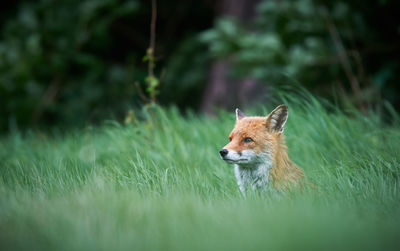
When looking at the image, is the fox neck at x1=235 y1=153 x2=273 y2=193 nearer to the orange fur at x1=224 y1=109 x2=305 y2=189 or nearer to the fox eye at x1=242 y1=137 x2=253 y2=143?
the orange fur at x1=224 y1=109 x2=305 y2=189

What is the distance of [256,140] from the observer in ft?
11.2

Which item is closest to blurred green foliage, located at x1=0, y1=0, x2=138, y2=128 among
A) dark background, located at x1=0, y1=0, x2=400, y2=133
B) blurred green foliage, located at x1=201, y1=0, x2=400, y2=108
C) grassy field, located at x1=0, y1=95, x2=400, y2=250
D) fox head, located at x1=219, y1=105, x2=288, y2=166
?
dark background, located at x1=0, y1=0, x2=400, y2=133

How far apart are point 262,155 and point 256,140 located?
0.50 feet

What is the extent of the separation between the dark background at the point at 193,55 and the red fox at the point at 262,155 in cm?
112

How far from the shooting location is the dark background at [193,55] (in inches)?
273

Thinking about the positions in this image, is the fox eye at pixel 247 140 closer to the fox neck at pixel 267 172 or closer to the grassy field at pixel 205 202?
the fox neck at pixel 267 172

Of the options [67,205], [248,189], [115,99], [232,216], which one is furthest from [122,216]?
[115,99]

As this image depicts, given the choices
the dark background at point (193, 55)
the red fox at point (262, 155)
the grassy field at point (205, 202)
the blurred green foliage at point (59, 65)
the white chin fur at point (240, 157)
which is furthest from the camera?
the blurred green foliage at point (59, 65)

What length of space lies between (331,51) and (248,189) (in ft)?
16.2

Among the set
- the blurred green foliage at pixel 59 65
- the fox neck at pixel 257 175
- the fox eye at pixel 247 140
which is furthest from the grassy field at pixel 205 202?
the blurred green foliage at pixel 59 65

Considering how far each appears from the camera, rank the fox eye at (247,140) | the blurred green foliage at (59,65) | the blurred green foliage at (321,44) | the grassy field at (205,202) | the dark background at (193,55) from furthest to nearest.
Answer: the blurred green foliage at (59,65) → the dark background at (193,55) → the blurred green foliage at (321,44) → the fox eye at (247,140) → the grassy field at (205,202)

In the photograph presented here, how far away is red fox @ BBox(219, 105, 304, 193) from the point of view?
3.30 metres

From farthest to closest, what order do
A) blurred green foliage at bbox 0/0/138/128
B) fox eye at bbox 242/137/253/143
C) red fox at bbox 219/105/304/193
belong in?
1. blurred green foliage at bbox 0/0/138/128
2. fox eye at bbox 242/137/253/143
3. red fox at bbox 219/105/304/193

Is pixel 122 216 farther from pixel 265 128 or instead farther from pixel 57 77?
pixel 57 77
